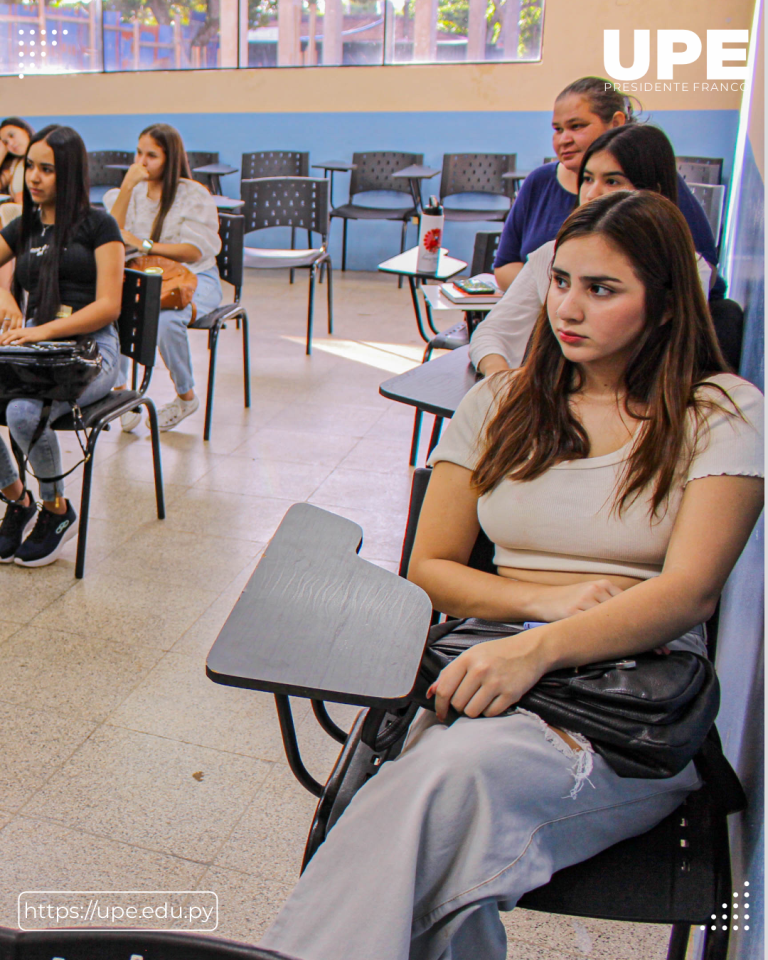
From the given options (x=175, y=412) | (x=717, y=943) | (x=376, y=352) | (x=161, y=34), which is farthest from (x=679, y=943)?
(x=161, y=34)

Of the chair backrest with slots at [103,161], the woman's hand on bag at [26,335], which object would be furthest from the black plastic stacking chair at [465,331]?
the chair backrest with slots at [103,161]

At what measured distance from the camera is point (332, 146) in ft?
22.8

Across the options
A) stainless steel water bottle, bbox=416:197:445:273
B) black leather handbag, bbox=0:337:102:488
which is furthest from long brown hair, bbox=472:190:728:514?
stainless steel water bottle, bbox=416:197:445:273

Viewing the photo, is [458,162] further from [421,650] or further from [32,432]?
[421,650]

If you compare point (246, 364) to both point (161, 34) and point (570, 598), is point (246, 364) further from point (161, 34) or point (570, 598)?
point (161, 34)

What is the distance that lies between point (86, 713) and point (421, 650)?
115 cm

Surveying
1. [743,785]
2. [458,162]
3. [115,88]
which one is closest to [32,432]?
[743,785]

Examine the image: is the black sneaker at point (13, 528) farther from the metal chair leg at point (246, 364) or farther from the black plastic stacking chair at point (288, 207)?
the black plastic stacking chair at point (288, 207)

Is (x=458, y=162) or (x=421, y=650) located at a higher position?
(x=458, y=162)

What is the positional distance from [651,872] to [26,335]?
2094 mm

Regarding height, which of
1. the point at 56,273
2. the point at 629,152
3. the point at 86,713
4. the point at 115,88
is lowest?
the point at 86,713

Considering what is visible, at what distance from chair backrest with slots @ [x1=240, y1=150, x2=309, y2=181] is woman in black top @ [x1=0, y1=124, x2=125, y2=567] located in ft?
14.8

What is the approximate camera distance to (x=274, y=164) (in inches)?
268

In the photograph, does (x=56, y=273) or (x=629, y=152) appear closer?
(x=629, y=152)
